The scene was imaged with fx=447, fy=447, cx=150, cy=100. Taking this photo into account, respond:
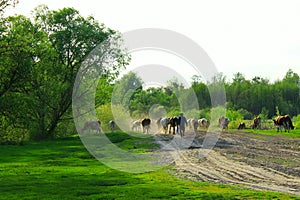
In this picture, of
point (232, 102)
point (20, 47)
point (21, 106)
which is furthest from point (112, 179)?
point (232, 102)

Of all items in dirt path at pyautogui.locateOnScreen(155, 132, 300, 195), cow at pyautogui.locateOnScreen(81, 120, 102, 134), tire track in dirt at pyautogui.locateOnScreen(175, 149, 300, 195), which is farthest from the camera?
cow at pyautogui.locateOnScreen(81, 120, 102, 134)

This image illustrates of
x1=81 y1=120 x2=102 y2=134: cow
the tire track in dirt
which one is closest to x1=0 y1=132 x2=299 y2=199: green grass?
the tire track in dirt

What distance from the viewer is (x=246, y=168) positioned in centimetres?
1753

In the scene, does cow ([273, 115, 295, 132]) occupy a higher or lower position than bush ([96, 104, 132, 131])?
lower

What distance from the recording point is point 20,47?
32719 millimetres

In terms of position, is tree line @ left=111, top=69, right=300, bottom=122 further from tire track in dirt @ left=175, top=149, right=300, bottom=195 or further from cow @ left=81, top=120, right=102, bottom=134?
tire track in dirt @ left=175, top=149, right=300, bottom=195

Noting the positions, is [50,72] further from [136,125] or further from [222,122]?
[222,122]

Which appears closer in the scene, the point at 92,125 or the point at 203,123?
the point at 92,125

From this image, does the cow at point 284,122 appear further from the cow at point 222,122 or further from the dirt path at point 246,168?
the dirt path at point 246,168

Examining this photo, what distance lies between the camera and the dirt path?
14094 mm

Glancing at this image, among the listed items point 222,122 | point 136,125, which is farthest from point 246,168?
point 222,122

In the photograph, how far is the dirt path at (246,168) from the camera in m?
14.1

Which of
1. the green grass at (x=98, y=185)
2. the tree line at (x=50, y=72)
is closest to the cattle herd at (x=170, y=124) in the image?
the tree line at (x=50, y=72)

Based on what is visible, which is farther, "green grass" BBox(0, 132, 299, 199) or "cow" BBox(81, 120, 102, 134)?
"cow" BBox(81, 120, 102, 134)
